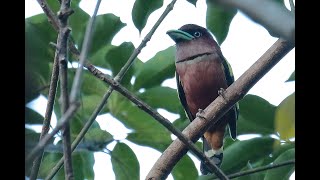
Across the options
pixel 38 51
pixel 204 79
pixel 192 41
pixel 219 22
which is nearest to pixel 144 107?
pixel 38 51

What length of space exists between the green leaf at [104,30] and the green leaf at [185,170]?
687 millimetres

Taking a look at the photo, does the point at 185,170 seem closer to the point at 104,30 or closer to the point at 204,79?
the point at 104,30

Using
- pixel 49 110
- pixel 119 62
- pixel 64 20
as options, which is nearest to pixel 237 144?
pixel 119 62

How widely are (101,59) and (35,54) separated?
679mm

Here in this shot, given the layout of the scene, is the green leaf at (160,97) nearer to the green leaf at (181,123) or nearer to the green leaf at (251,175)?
the green leaf at (181,123)

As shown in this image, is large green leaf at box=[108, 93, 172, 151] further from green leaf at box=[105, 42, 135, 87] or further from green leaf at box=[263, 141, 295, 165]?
green leaf at box=[263, 141, 295, 165]

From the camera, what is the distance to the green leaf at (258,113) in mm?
2537

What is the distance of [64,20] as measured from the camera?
153cm

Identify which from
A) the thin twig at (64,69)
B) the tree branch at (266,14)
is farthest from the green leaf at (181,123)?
the tree branch at (266,14)

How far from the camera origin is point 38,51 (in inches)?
89.3

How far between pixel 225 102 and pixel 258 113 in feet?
0.51

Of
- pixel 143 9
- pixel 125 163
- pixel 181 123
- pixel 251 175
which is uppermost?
pixel 143 9

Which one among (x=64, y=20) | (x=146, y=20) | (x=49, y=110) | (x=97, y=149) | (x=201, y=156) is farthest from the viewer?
(x=146, y=20)

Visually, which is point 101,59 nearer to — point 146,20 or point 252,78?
point 146,20
